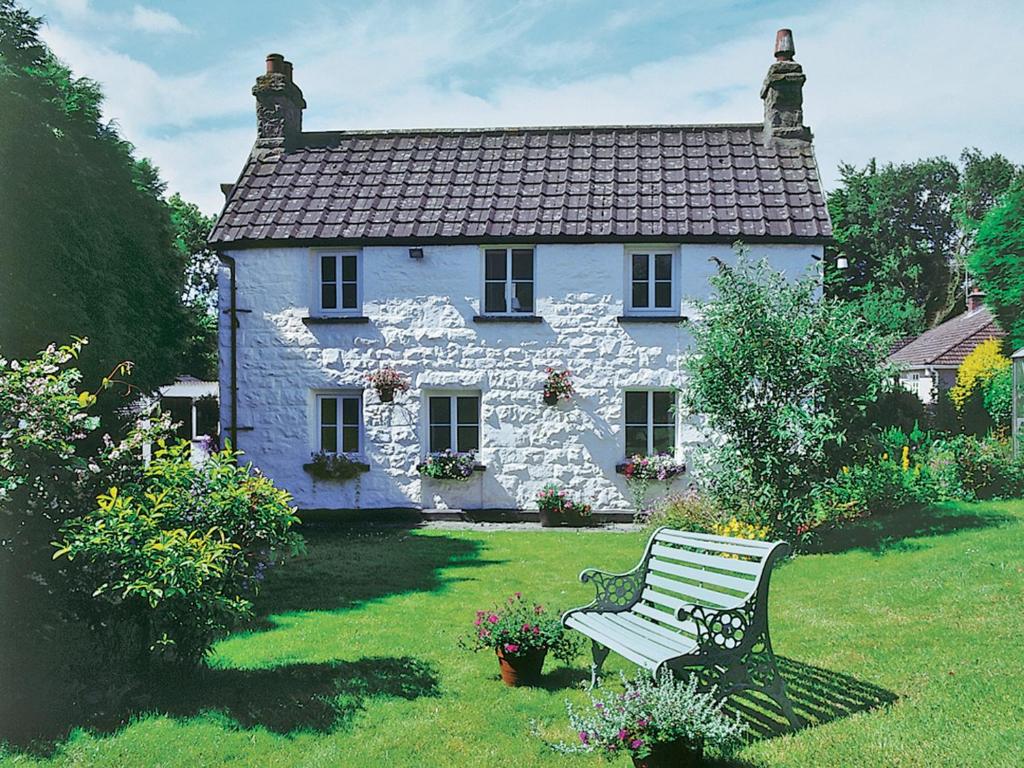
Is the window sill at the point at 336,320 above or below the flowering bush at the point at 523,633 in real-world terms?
above

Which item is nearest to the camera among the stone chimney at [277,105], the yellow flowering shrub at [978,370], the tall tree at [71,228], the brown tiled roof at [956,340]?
the tall tree at [71,228]

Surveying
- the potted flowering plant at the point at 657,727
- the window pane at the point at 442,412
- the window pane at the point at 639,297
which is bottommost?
the potted flowering plant at the point at 657,727

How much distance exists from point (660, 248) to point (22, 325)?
10.8 metres

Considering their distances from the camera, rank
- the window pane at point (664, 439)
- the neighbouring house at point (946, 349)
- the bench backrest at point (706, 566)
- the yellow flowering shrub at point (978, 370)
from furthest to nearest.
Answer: the neighbouring house at point (946, 349) → the yellow flowering shrub at point (978, 370) → the window pane at point (664, 439) → the bench backrest at point (706, 566)

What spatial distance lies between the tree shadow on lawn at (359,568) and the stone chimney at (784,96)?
1055 centimetres

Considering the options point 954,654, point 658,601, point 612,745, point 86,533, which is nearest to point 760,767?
point 612,745

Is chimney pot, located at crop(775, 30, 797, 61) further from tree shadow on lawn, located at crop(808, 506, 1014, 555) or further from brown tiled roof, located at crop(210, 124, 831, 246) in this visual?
tree shadow on lawn, located at crop(808, 506, 1014, 555)

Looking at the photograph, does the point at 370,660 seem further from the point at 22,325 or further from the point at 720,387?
the point at 22,325

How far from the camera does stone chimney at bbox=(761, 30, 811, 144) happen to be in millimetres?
17125

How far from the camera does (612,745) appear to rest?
494 cm

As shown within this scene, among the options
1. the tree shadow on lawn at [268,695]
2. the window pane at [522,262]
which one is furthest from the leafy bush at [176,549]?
the window pane at [522,262]

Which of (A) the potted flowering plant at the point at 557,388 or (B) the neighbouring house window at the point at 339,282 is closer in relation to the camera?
(A) the potted flowering plant at the point at 557,388

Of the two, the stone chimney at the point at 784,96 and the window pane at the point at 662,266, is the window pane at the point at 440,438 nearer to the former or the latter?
the window pane at the point at 662,266

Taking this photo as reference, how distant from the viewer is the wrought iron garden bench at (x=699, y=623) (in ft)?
19.0
